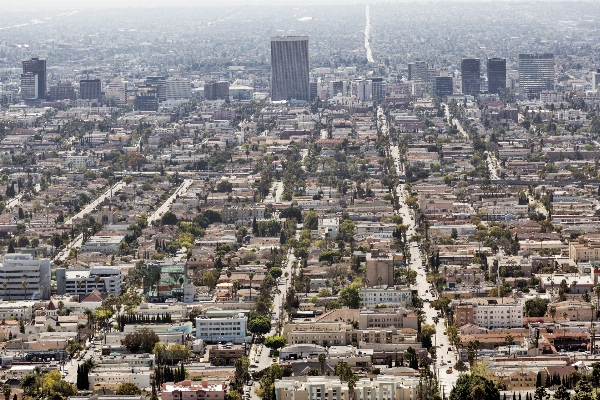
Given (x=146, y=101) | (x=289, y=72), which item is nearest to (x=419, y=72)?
(x=289, y=72)

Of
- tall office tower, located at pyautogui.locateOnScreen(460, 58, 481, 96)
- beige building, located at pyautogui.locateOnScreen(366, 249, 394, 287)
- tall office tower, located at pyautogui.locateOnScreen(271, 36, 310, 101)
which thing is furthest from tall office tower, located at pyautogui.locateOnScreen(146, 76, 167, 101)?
beige building, located at pyautogui.locateOnScreen(366, 249, 394, 287)

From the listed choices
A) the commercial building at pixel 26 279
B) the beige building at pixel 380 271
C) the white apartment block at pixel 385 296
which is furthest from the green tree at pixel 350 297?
the commercial building at pixel 26 279

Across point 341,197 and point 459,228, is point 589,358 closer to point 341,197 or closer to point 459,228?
point 459,228

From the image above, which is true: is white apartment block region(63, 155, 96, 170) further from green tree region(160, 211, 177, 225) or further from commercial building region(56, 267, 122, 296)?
commercial building region(56, 267, 122, 296)

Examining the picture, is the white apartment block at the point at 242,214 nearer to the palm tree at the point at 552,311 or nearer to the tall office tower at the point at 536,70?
the palm tree at the point at 552,311

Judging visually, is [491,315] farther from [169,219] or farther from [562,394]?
[169,219]

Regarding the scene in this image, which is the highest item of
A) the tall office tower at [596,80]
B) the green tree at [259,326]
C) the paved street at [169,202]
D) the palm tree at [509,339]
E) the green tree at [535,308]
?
the green tree at [259,326]
